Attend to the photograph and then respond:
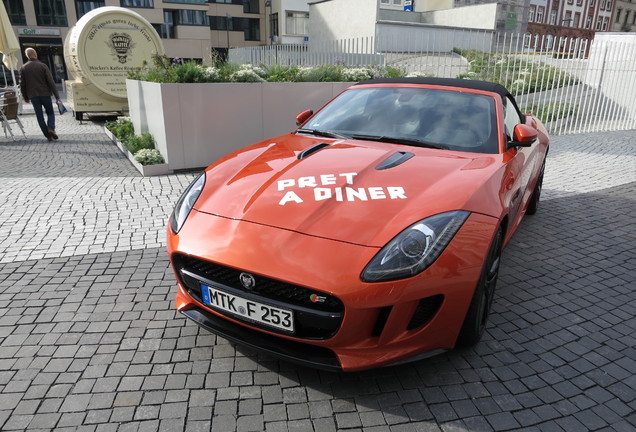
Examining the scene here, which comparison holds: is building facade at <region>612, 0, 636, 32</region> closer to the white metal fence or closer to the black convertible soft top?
the white metal fence

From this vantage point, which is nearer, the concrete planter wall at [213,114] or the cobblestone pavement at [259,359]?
the cobblestone pavement at [259,359]

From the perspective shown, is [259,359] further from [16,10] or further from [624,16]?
[624,16]

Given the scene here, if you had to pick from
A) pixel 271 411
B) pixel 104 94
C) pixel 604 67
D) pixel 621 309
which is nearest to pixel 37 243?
pixel 271 411

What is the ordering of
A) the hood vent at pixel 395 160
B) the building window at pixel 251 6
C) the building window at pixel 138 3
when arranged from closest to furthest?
1. the hood vent at pixel 395 160
2. the building window at pixel 138 3
3. the building window at pixel 251 6

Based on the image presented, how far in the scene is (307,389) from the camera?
2482 mm

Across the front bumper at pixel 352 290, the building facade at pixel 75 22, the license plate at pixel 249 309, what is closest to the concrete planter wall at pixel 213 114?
the front bumper at pixel 352 290

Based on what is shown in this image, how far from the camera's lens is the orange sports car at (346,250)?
7.22 ft

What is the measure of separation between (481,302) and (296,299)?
3.65ft

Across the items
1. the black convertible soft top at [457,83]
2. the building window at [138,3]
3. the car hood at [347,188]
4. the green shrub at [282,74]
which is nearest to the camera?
the car hood at [347,188]

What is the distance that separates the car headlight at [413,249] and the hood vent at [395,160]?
613mm

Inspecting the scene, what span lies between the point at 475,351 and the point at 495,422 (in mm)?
615

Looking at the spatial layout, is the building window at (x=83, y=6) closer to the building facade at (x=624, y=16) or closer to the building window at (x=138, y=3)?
the building window at (x=138, y=3)

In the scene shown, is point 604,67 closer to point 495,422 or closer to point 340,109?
point 340,109

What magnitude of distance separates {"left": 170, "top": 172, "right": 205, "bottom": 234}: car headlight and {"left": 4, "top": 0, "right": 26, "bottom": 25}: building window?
4620cm
